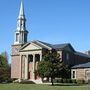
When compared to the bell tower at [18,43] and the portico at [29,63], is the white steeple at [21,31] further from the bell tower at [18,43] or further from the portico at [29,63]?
the portico at [29,63]

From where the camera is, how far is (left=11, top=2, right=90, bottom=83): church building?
8906 centimetres

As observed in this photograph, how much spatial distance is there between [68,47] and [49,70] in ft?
102

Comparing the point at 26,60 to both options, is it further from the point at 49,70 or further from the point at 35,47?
the point at 49,70

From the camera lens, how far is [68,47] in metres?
92.9

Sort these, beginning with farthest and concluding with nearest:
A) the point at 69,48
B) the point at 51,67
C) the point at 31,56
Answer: the point at 31,56
the point at 69,48
the point at 51,67

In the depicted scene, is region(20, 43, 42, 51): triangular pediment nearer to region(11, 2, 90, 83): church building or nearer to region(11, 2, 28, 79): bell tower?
region(11, 2, 90, 83): church building

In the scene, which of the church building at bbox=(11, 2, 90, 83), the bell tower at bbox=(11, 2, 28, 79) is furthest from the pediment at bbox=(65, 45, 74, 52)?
the bell tower at bbox=(11, 2, 28, 79)

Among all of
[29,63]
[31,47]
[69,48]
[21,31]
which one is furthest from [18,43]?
[69,48]

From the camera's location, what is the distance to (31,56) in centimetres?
9362

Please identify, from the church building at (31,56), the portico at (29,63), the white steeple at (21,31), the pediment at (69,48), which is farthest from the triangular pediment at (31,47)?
the white steeple at (21,31)

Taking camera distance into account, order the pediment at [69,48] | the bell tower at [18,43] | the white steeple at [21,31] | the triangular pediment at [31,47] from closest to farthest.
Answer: the triangular pediment at [31,47], the pediment at [69,48], the bell tower at [18,43], the white steeple at [21,31]

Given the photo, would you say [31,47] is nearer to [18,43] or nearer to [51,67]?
[18,43]

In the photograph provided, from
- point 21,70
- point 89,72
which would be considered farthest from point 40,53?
point 89,72

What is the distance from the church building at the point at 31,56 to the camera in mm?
89062
